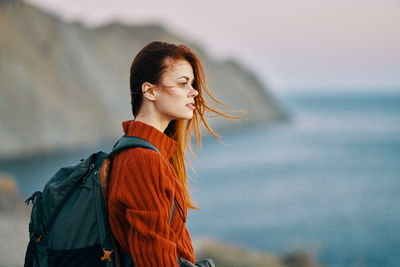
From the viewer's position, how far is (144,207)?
159 cm

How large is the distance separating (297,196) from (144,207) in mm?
24091

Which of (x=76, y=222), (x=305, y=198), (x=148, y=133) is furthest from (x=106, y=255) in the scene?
(x=305, y=198)

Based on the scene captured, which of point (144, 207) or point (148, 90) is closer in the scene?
Result: point (144, 207)

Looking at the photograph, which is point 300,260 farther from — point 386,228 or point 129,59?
point 129,59

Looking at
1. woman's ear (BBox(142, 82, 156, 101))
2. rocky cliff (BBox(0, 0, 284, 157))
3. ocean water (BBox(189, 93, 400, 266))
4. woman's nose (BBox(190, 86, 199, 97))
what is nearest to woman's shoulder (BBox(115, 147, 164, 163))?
woman's ear (BBox(142, 82, 156, 101))

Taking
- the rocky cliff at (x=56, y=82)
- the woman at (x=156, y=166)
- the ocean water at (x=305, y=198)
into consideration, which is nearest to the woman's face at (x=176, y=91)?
the woman at (x=156, y=166)

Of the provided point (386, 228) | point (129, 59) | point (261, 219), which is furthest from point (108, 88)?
point (386, 228)

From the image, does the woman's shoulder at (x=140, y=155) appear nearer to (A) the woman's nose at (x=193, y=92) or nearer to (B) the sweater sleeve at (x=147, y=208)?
(B) the sweater sleeve at (x=147, y=208)

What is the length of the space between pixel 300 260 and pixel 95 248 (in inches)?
355

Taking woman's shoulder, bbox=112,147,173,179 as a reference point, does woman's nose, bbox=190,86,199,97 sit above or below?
above

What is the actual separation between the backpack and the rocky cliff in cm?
2772

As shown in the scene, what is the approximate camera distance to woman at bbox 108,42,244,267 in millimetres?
1578

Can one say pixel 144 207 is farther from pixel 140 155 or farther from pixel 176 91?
pixel 176 91

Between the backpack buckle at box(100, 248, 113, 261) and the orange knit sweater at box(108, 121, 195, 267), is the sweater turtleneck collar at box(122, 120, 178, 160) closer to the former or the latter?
the orange knit sweater at box(108, 121, 195, 267)
